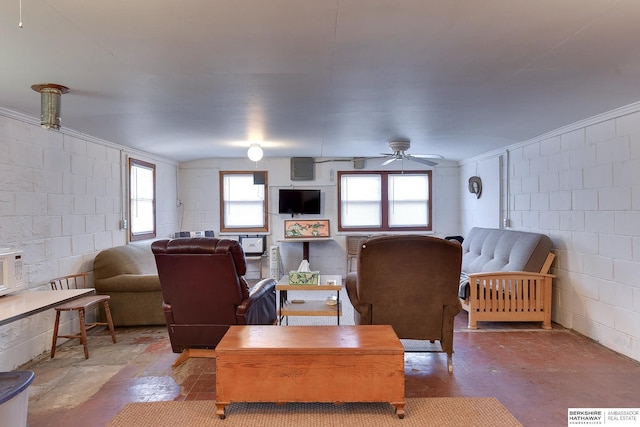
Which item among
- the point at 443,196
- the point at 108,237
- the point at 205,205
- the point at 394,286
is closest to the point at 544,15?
the point at 394,286

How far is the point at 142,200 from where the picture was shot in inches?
226

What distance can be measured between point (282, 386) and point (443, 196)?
5.69 m

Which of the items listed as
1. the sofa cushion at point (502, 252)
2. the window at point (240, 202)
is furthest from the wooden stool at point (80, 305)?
the sofa cushion at point (502, 252)

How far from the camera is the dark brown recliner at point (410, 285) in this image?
2.88 m

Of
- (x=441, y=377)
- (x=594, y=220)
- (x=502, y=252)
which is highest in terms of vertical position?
(x=594, y=220)

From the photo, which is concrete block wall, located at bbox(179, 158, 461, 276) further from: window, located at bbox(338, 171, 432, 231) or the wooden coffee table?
the wooden coffee table

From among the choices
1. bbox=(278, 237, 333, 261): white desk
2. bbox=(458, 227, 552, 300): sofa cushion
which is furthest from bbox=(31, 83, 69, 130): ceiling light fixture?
bbox=(278, 237, 333, 261): white desk

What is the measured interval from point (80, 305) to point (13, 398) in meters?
1.59

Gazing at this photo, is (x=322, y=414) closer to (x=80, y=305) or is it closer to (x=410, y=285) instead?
(x=410, y=285)

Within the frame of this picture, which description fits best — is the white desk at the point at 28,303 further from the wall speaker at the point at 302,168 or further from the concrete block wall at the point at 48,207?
the wall speaker at the point at 302,168

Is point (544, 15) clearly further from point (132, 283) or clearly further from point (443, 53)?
point (132, 283)

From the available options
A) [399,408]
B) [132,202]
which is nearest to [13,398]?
[399,408]

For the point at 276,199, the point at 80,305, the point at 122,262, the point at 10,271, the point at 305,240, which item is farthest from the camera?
the point at 276,199

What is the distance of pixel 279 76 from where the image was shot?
2.60 m
